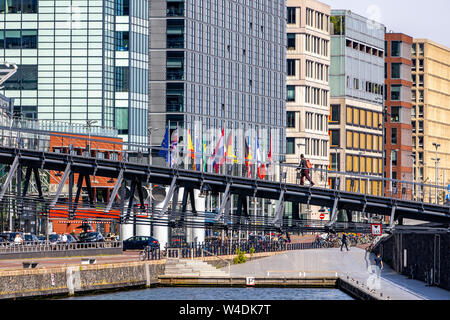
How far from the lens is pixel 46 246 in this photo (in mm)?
100250

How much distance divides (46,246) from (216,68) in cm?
8154

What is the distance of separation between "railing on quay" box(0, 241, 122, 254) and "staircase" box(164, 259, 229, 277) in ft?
26.4

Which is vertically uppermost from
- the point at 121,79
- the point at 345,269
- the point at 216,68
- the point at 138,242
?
the point at 216,68

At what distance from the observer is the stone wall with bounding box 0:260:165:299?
77750 millimetres

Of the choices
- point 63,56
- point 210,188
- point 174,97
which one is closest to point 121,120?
Answer: point 174,97

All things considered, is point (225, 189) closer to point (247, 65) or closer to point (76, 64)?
point (76, 64)

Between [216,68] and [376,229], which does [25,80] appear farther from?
[376,229]

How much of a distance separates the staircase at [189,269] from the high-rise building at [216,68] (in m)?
62.5

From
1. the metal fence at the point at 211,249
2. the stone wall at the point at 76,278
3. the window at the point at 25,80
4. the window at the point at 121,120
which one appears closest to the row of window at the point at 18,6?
the window at the point at 25,80

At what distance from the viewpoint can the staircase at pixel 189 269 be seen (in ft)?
323

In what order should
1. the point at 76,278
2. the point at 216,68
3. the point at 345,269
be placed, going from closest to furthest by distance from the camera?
1. the point at 76,278
2. the point at 345,269
3. the point at 216,68

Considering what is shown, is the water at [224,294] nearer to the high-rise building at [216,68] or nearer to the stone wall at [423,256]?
the stone wall at [423,256]

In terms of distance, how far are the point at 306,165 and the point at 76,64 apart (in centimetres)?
8348
